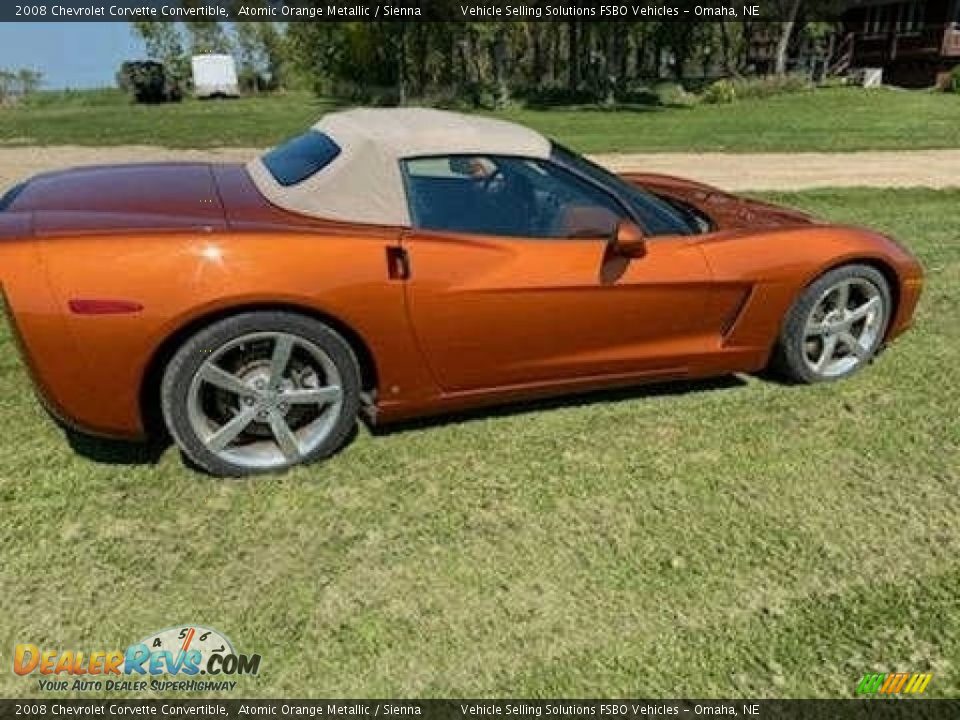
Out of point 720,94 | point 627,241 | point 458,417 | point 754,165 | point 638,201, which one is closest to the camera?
point 627,241

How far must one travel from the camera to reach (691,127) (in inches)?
761

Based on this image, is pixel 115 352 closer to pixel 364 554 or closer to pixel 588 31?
pixel 364 554

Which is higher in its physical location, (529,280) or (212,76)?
(529,280)

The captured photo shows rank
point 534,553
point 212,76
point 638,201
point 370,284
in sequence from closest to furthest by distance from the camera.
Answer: point 534,553 < point 370,284 < point 638,201 < point 212,76

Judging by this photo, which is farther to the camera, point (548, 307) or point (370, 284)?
point (548, 307)

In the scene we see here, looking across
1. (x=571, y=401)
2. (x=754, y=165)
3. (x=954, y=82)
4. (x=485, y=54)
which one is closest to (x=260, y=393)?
(x=571, y=401)

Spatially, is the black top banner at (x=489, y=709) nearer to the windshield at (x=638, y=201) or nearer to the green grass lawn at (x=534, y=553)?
the green grass lawn at (x=534, y=553)

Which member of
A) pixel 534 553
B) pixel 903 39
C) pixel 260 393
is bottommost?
pixel 534 553

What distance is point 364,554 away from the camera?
107 inches

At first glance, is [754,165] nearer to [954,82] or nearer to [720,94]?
[720,94]

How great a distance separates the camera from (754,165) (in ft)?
40.5

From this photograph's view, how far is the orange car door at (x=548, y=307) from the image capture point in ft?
9.99

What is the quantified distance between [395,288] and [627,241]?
98 cm

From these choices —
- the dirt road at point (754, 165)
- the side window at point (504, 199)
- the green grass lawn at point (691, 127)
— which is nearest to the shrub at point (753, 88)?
the green grass lawn at point (691, 127)
